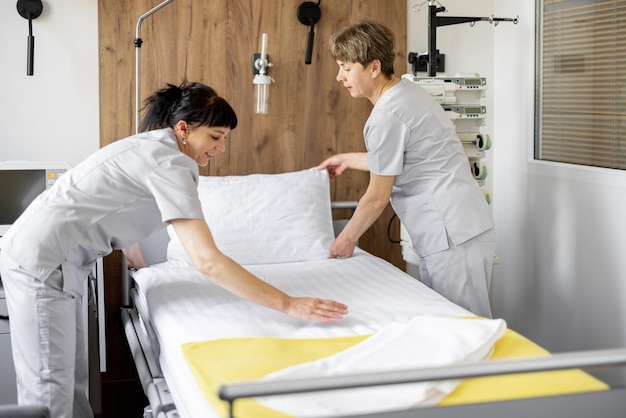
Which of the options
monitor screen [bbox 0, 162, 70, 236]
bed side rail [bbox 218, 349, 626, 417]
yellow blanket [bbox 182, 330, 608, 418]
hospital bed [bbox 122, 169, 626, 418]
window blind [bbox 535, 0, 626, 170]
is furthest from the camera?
window blind [bbox 535, 0, 626, 170]

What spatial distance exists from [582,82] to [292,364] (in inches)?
80.6

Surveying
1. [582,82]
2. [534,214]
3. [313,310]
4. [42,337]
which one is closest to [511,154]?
[534,214]

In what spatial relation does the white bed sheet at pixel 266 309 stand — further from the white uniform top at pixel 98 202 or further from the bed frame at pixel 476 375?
the white uniform top at pixel 98 202

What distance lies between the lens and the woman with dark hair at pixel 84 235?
7.43 ft

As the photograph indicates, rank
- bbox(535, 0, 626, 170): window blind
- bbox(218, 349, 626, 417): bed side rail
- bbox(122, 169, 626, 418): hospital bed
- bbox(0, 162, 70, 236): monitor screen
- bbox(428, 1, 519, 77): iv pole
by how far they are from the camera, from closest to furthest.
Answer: bbox(218, 349, 626, 417): bed side rail, bbox(122, 169, 626, 418): hospital bed, bbox(0, 162, 70, 236): monitor screen, bbox(535, 0, 626, 170): window blind, bbox(428, 1, 519, 77): iv pole

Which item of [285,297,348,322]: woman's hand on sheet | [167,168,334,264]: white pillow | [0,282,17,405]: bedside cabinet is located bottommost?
[0,282,17,405]: bedside cabinet

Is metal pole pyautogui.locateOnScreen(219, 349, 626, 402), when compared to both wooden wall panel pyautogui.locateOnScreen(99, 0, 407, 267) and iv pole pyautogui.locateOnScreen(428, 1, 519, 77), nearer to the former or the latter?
iv pole pyautogui.locateOnScreen(428, 1, 519, 77)

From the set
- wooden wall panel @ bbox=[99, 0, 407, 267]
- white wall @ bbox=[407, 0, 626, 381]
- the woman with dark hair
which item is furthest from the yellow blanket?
wooden wall panel @ bbox=[99, 0, 407, 267]

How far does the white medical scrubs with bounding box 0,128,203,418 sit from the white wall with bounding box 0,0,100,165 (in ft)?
3.87

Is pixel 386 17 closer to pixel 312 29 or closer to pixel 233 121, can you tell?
pixel 312 29

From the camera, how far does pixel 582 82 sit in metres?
3.46

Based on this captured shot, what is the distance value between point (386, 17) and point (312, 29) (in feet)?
1.25

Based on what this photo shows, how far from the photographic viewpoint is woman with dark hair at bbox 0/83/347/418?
2.26 m

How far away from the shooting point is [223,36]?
143 inches
